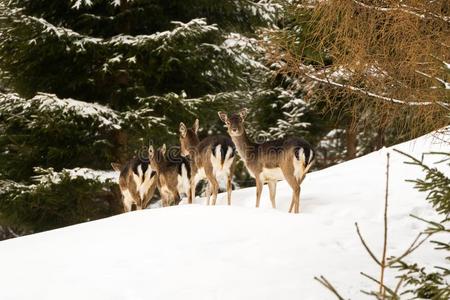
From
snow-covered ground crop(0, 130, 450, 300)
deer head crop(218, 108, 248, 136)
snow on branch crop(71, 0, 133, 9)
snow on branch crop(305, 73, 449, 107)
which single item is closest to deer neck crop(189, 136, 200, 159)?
deer head crop(218, 108, 248, 136)

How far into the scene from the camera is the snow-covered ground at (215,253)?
17.3ft

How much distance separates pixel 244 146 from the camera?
875cm

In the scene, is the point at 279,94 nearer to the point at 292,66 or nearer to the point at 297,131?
the point at 297,131

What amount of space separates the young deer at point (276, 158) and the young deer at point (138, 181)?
6.17ft

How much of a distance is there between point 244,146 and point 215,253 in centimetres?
298

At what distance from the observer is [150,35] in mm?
12945

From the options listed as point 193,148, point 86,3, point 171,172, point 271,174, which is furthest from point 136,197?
point 86,3

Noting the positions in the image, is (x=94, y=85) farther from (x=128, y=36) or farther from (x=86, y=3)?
(x=86, y=3)

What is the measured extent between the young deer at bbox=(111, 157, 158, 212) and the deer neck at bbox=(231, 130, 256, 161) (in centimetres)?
189

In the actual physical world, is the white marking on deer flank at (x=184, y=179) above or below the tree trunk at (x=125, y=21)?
below

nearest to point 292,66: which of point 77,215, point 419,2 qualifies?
point 419,2

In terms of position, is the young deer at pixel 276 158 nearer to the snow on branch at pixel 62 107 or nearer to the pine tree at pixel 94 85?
the pine tree at pixel 94 85

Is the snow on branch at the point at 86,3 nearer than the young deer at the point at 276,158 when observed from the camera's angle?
No

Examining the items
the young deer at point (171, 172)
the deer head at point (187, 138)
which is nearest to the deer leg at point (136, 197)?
the young deer at point (171, 172)
